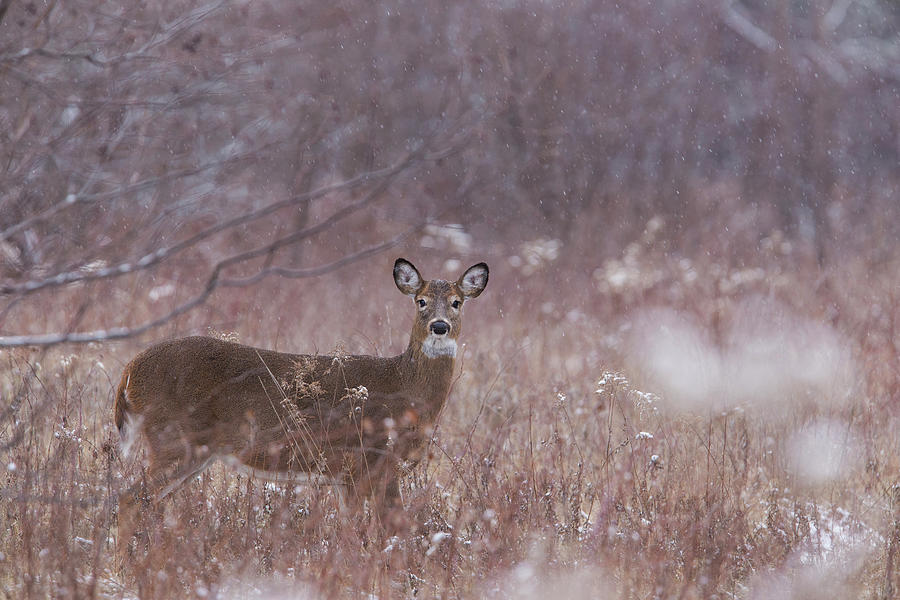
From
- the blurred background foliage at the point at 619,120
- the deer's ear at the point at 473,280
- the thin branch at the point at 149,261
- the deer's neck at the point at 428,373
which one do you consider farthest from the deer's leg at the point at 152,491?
the blurred background foliage at the point at 619,120

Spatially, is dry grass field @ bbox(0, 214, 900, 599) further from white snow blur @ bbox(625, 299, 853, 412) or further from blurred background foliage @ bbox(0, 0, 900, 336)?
blurred background foliage @ bbox(0, 0, 900, 336)

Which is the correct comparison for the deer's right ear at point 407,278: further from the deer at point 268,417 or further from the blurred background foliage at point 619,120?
the blurred background foliage at point 619,120

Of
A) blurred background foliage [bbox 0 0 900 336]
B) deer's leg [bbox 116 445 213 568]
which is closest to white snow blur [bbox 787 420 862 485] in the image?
deer's leg [bbox 116 445 213 568]

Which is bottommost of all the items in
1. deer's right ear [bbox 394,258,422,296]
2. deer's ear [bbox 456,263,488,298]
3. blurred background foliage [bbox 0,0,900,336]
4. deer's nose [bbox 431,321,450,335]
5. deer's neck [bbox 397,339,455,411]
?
deer's neck [bbox 397,339,455,411]

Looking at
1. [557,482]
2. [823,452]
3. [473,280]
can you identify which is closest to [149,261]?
[557,482]

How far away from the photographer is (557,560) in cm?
436

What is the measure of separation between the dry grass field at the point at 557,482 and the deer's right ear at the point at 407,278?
0.59 metres

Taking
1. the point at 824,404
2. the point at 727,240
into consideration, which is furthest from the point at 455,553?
the point at 727,240

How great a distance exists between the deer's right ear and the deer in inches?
16.7

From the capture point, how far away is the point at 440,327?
530cm

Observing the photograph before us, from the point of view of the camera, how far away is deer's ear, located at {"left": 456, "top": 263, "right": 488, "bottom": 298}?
5.74 metres

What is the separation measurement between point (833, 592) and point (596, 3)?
14.5m

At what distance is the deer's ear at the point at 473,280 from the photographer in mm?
5742

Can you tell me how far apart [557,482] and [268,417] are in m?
1.43
